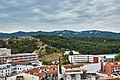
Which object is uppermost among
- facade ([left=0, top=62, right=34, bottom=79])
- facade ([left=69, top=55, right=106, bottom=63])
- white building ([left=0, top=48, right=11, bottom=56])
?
white building ([left=0, top=48, right=11, bottom=56])

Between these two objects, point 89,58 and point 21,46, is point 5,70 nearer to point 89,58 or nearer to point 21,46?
point 89,58

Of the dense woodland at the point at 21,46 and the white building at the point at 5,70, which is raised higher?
the dense woodland at the point at 21,46

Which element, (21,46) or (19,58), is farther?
(21,46)

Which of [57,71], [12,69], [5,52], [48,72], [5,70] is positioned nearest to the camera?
[48,72]

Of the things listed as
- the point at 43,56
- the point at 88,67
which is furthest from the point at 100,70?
the point at 43,56

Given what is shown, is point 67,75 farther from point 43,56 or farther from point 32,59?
point 43,56

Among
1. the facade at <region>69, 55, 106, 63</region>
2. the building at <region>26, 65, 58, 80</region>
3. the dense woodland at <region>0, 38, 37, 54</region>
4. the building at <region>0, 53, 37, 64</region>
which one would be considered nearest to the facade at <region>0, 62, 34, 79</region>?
the building at <region>26, 65, 58, 80</region>

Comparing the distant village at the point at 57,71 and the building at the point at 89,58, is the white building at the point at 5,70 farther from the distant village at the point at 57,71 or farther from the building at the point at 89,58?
the building at the point at 89,58

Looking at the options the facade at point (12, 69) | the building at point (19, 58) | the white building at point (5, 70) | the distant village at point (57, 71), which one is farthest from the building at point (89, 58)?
the white building at point (5, 70)

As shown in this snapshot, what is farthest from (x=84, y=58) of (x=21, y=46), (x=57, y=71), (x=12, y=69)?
(x=57, y=71)

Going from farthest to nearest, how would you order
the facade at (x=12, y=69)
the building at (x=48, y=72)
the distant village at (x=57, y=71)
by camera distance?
the facade at (x=12, y=69) → the building at (x=48, y=72) → the distant village at (x=57, y=71)

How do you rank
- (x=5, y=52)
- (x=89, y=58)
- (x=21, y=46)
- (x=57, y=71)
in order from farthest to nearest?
(x=21, y=46)
(x=89, y=58)
(x=5, y=52)
(x=57, y=71)

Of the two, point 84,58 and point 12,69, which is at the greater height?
point 12,69

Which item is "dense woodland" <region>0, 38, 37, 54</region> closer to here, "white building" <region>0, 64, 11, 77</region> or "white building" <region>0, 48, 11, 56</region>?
"white building" <region>0, 48, 11, 56</region>
